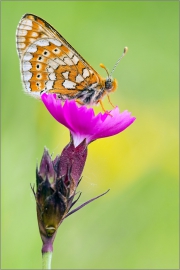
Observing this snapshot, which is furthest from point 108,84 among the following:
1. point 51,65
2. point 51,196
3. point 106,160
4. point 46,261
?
point 106,160

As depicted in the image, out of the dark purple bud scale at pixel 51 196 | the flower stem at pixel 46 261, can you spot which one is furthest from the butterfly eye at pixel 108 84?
the flower stem at pixel 46 261

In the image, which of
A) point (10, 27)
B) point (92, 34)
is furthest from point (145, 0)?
point (10, 27)

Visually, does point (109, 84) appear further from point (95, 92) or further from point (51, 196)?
point (51, 196)

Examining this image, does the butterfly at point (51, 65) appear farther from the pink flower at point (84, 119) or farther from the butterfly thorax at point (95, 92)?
the pink flower at point (84, 119)

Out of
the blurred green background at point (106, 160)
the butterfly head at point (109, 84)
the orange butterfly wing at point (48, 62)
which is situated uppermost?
the orange butterfly wing at point (48, 62)

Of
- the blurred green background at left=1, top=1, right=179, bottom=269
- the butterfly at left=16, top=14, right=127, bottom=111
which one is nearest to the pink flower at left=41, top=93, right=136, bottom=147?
the butterfly at left=16, top=14, right=127, bottom=111

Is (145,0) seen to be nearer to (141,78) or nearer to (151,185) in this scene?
(141,78)

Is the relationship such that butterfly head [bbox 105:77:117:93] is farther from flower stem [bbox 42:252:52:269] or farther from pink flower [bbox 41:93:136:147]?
flower stem [bbox 42:252:52:269]
